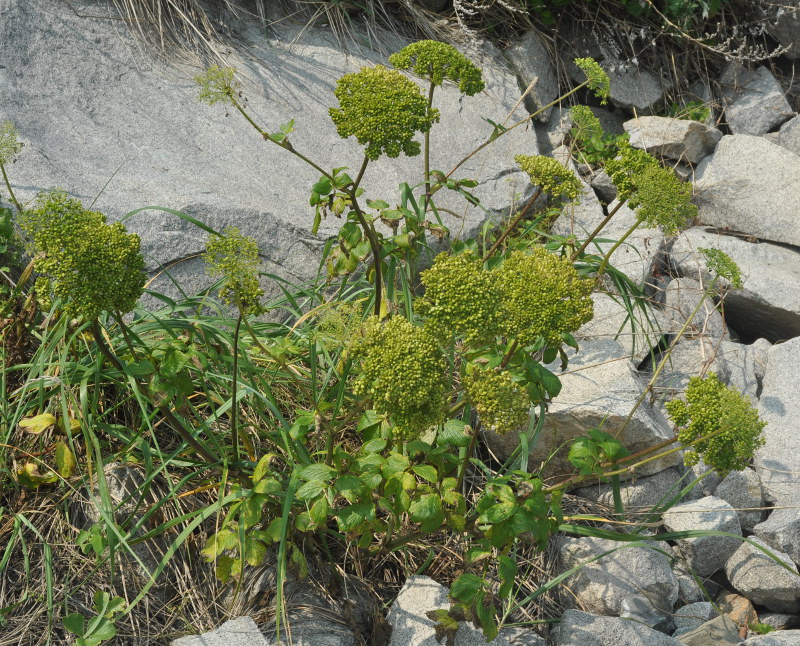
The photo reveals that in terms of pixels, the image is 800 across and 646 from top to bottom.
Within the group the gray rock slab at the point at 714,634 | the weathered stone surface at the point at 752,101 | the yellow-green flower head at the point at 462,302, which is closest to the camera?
the yellow-green flower head at the point at 462,302

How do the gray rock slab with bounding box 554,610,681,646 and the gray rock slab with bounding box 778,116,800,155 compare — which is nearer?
the gray rock slab with bounding box 554,610,681,646

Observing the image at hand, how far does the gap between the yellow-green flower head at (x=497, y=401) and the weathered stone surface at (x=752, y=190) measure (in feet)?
11.8

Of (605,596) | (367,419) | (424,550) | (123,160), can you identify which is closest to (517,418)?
(367,419)

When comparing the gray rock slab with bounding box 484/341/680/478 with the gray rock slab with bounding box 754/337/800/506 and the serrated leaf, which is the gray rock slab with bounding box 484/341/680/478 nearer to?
the gray rock slab with bounding box 754/337/800/506

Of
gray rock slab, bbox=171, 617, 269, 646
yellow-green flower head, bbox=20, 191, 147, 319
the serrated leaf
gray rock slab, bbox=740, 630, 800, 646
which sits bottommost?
gray rock slab, bbox=740, 630, 800, 646

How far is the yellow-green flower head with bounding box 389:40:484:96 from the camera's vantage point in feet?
9.70

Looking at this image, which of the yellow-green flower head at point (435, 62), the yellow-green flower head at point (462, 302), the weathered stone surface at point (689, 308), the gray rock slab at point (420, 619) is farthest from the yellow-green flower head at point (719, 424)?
the weathered stone surface at point (689, 308)

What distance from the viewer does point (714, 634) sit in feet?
10.0

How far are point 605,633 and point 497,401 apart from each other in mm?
1282

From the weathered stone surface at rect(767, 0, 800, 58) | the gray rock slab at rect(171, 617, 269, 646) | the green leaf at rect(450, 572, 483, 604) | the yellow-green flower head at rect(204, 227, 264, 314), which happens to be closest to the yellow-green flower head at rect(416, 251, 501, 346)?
the yellow-green flower head at rect(204, 227, 264, 314)

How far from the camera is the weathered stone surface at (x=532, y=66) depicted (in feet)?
18.6

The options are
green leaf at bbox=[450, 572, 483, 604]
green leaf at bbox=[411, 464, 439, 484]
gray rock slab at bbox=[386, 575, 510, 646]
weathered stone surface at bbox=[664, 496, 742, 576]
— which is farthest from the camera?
weathered stone surface at bbox=[664, 496, 742, 576]

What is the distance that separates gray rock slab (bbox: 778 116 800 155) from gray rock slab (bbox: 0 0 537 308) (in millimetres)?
2033

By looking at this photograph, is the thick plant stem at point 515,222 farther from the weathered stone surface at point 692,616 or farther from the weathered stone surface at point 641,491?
the weathered stone surface at point 692,616
